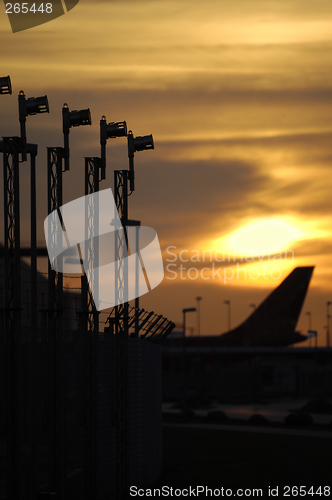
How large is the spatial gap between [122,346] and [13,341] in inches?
217

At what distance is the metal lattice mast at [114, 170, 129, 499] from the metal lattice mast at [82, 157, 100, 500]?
1.32 meters

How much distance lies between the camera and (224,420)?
1823 inches

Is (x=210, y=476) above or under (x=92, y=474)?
under

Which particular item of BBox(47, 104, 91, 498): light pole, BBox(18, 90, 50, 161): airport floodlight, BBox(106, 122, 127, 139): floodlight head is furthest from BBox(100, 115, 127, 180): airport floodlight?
BBox(18, 90, 50, 161): airport floodlight

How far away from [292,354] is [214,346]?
12.9 m

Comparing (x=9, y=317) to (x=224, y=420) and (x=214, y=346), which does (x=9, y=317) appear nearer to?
(x=224, y=420)

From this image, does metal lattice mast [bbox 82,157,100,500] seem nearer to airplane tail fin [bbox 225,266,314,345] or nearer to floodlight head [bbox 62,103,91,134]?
floodlight head [bbox 62,103,91,134]

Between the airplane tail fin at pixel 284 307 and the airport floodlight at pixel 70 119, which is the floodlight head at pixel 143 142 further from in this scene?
the airplane tail fin at pixel 284 307

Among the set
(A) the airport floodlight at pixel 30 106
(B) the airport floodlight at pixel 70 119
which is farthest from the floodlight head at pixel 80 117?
(A) the airport floodlight at pixel 30 106

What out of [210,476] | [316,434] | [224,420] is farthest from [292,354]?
[210,476]

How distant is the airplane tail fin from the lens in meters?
102

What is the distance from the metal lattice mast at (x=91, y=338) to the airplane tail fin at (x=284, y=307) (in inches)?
3405

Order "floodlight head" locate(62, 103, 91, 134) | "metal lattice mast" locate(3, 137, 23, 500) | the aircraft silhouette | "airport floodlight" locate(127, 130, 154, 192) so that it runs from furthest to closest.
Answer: the aircraft silhouette, "airport floodlight" locate(127, 130, 154, 192), "floodlight head" locate(62, 103, 91, 134), "metal lattice mast" locate(3, 137, 23, 500)

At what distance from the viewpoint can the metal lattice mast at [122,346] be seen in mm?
17547
